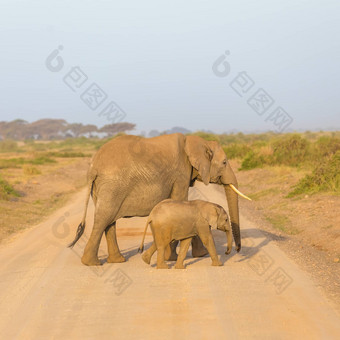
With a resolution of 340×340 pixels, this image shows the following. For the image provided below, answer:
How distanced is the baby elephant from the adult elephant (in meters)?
0.59

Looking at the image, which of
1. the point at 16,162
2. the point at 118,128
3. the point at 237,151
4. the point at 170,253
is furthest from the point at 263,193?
the point at 118,128

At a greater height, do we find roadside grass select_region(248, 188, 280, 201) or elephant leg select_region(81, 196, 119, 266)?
elephant leg select_region(81, 196, 119, 266)

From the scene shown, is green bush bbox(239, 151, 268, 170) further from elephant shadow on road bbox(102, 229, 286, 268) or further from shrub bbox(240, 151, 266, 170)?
elephant shadow on road bbox(102, 229, 286, 268)

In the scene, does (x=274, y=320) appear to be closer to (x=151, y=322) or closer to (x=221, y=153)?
(x=151, y=322)

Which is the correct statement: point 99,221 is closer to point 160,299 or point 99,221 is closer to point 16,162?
point 160,299

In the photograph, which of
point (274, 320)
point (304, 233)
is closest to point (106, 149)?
point (274, 320)

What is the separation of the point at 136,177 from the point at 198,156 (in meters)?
1.15

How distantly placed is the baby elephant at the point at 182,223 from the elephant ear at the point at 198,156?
801 millimetres

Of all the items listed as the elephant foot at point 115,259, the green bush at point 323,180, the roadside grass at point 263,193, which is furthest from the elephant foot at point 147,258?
the roadside grass at point 263,193

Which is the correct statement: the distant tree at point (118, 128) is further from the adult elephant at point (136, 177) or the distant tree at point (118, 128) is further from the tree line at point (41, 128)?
the adult elephant at point (136, 177)

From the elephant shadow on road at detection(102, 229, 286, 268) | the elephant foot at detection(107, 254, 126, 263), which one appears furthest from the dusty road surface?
the elephant foot at detection(107, 254, 126, 263)

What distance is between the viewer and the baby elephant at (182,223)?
26.5ft

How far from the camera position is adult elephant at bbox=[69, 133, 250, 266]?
27.9 feet

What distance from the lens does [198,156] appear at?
9070mm
